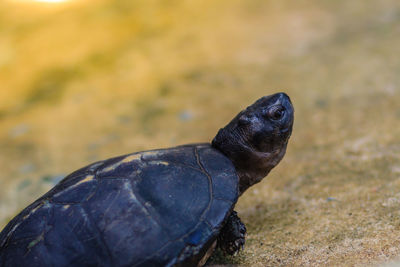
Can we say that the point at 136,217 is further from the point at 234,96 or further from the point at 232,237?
the point at 234,96

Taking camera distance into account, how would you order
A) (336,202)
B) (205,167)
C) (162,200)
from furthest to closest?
(336,202), (205,167), (162,200)

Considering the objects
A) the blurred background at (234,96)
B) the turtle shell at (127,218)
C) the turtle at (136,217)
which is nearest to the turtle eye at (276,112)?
the turtle at (136,217)

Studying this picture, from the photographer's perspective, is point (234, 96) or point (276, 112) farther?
point (234, 96)

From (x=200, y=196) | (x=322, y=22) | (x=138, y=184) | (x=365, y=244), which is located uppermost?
(x=322, y=22)

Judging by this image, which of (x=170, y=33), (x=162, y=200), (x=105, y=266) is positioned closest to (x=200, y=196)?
(x=162, y=200)

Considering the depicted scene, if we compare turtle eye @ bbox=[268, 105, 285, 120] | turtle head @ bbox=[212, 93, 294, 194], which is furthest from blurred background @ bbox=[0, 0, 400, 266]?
turtle eye @ bbox=[268, 105, 285, 120]

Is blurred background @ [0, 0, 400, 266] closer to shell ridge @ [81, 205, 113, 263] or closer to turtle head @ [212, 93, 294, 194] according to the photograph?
turtle head @ [212, 93, 294, 194]

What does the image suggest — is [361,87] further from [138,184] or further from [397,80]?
[138,184]

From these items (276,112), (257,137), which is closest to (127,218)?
(257,137)
